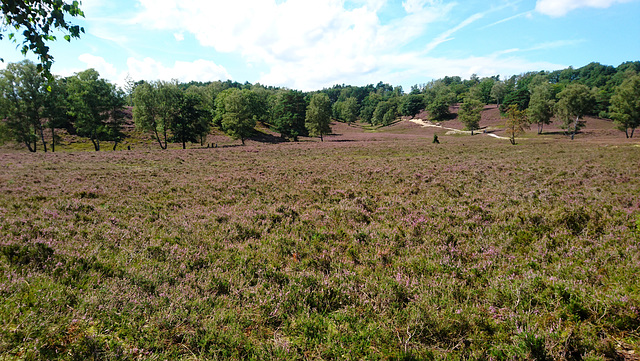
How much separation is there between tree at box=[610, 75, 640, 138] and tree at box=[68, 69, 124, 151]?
111 meters

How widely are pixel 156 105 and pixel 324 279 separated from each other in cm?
5997

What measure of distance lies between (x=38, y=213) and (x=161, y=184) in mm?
6660

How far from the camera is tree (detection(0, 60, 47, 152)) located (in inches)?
1651

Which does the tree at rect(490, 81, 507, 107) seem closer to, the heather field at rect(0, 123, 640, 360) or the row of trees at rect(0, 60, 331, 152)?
the row of trees at rect(0, 60, 331, 152)

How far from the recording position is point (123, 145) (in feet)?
200

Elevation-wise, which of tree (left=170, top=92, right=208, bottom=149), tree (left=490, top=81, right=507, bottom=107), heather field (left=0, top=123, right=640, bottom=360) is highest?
tree (left=490, top=81, right=507, bottom=107)

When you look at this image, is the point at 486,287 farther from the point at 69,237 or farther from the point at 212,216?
the point at 69,237

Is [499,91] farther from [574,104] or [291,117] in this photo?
[291,117]

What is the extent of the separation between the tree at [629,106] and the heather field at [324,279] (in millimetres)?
78340

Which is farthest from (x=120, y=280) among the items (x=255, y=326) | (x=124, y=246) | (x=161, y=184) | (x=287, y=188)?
(x=161, y=184)

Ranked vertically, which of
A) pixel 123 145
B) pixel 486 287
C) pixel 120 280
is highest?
pixel 123 145

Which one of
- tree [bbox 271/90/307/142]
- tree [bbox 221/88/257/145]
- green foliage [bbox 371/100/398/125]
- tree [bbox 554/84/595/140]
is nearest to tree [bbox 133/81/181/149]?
tree [bbox 221/88/257/145]

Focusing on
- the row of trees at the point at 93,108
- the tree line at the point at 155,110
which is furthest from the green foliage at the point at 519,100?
the row of trees at the point at 93,108

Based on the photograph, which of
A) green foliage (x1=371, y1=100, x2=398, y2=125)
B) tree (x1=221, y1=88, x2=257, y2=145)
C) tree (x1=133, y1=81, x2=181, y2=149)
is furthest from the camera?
green foliage (x1=371, y1=100, x2=398, y2=125)
